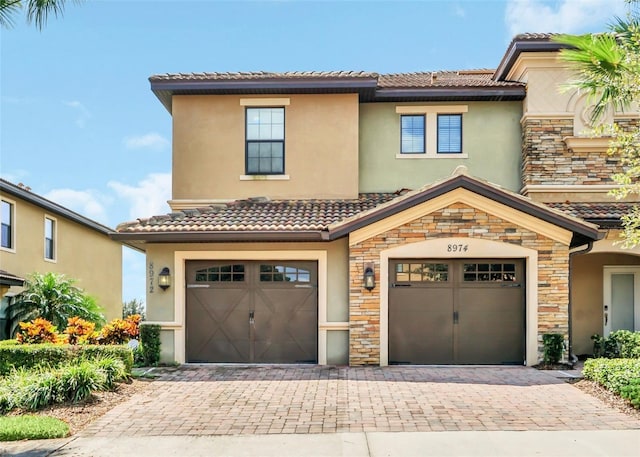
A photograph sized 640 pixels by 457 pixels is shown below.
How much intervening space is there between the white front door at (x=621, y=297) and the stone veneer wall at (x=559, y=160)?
2497 millimetres

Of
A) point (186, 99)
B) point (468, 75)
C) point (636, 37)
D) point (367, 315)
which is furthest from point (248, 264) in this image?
point (468, 75)

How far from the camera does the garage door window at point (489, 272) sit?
12766 mm

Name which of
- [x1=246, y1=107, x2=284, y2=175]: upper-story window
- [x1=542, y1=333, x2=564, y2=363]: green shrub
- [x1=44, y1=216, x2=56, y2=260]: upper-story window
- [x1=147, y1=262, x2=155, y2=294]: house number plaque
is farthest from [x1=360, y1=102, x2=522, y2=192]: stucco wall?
[x1=44, y1=216, x2=56, y2=260]: upper-story window

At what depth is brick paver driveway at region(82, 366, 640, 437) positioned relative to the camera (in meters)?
7.91

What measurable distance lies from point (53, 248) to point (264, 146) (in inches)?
407

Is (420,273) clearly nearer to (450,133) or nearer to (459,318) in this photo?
(459,318)

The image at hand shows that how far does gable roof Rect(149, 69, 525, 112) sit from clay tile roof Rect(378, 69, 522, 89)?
0.03 m

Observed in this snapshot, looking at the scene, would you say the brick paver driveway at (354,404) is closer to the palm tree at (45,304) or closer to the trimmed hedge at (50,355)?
the trimmed hedge at (50,355)

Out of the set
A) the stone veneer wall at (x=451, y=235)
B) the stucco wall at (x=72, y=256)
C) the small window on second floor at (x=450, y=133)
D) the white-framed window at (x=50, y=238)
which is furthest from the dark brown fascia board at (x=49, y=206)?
the small window on second floor at (x=450, y=133)

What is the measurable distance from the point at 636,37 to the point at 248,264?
9.05 meters

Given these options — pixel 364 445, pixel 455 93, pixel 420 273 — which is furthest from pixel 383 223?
pixel 364 445

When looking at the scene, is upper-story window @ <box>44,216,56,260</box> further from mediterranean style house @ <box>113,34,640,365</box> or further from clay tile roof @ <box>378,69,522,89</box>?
clay tile roof @ <box>378,69,522,89</box>

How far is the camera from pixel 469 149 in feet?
51.1

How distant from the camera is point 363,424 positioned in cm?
791
